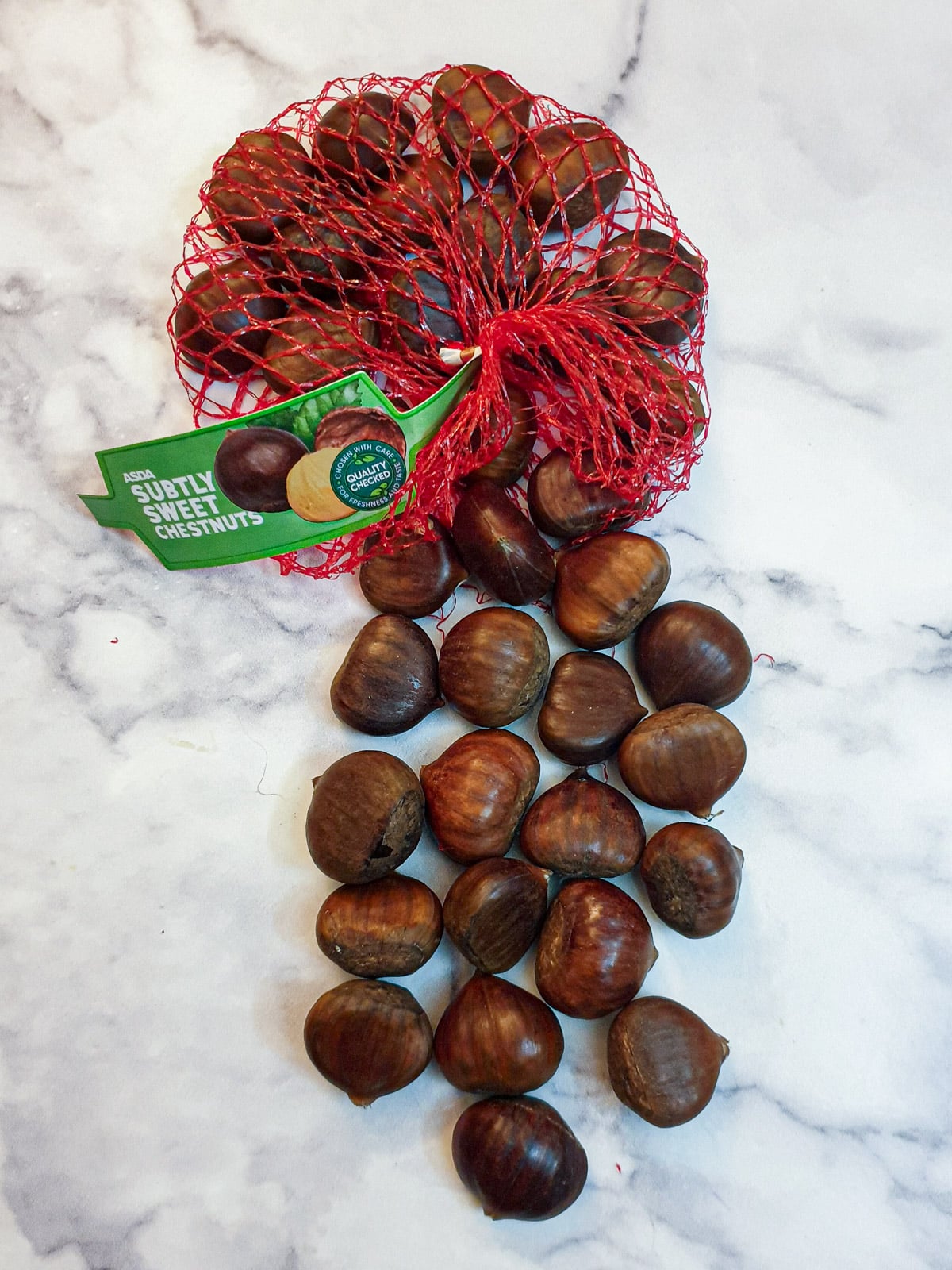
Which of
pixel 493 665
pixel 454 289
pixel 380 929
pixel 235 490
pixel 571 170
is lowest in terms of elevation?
pixel 380 929

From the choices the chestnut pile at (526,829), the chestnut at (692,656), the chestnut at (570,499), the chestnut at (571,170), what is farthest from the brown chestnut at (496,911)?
the chestnut at (571,170)

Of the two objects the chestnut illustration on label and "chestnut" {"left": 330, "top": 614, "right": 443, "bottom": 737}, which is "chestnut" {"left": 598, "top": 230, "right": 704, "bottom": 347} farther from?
"chestnut" {"left": 330, "top": 614, "right": 443, "bottom": 737}

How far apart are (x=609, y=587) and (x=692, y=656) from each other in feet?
0.41

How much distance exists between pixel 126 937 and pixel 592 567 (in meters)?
0.69

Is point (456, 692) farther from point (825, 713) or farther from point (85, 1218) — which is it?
point (85, 1218)

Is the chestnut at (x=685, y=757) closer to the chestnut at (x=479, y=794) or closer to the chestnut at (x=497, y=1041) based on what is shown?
the chestnut at (x=479, y=794)

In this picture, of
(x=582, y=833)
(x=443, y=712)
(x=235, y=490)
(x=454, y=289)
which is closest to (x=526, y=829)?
(x=582, y=833)

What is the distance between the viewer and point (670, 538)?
1310mm

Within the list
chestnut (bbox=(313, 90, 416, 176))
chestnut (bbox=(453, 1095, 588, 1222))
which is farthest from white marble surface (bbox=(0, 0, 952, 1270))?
chestnut (bbox=(313, 90, 416, 176))

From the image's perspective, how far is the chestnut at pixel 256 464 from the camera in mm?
1064

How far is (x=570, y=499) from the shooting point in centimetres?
120

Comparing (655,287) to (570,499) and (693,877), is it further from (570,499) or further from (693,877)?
(693,877)

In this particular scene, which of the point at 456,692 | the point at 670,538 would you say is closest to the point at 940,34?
the point at 670,538

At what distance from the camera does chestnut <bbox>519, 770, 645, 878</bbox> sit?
1.14 m
